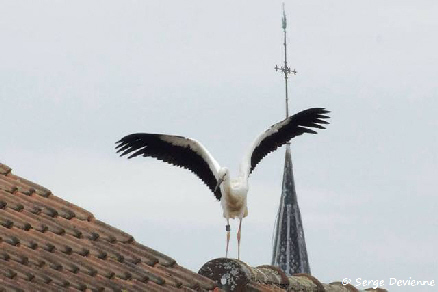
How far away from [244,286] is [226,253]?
5.13 m

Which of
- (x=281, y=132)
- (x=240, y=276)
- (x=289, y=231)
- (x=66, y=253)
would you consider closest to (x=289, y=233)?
(x=289, y=231)

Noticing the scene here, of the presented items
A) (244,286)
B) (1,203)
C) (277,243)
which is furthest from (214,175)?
(277,243)

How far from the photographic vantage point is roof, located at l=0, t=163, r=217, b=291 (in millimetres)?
9758

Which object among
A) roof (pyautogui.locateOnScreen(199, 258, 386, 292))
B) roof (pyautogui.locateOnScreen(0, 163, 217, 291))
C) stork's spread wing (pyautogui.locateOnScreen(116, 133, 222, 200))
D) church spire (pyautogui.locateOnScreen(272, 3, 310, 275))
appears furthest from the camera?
church spire (pyautogui.locateOnScreen(272, 3, 310, 275))

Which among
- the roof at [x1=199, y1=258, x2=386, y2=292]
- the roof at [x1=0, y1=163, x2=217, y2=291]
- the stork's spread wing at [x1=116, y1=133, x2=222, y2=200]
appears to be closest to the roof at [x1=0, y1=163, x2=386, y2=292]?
the roof at [x1=0, y1=163, x2=217, y2=291]

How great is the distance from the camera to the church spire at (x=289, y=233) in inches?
2234

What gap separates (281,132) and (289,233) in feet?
138

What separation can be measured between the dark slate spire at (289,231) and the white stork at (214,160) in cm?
3892

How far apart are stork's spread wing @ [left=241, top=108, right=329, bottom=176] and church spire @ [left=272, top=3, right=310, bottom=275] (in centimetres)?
3888

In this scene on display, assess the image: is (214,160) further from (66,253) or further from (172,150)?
(66,253)

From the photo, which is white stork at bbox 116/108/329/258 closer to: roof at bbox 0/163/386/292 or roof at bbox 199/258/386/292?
roof at bbox 199/258/386/292

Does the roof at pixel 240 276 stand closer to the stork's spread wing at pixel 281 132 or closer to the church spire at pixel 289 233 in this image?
the stork's spread wing at pixel 281 132

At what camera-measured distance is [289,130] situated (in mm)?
16984

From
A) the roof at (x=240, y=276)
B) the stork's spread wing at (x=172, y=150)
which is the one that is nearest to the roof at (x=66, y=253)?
the roof at (x=240, y=276)
